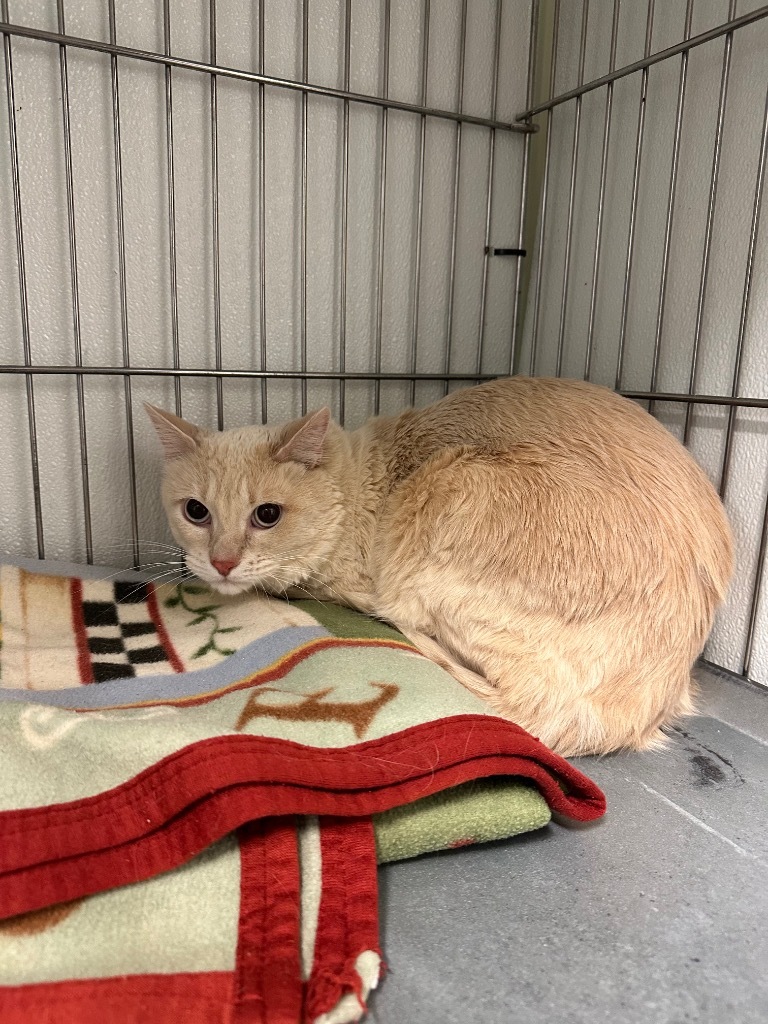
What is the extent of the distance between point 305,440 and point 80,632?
0.52 m

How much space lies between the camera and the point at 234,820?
2.11 ft

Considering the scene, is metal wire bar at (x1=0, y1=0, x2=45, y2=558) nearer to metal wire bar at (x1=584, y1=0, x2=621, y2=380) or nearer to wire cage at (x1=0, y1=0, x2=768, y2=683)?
wire cage at (x1=0, y1=0, x2=768, y2=683)

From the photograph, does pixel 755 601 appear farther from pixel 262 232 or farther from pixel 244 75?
pixel 244 75

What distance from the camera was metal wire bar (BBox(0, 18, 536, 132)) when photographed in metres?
1.20

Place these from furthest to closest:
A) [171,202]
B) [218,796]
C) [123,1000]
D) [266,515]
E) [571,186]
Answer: [571,186]
[171,202]
[266,515]
[218,796]
[123,1000]

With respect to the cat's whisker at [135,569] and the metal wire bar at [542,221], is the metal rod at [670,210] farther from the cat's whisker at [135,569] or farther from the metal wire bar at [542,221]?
the cat's whisker at [135,569]

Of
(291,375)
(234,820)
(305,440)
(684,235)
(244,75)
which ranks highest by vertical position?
(244,75)

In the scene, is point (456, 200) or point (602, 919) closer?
point (602, 919)

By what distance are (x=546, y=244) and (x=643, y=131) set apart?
37 cm

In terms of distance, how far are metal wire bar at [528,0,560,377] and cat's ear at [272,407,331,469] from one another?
2.33ft

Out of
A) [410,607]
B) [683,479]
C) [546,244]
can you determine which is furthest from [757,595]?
[546,244]

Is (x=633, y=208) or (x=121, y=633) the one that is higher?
(x=633, y=208)

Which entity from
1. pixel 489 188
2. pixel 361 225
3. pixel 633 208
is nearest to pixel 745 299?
pixel 633 208

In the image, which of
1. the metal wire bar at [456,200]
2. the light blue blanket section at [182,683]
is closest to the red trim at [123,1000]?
the light blue blanket section at [182,683]
